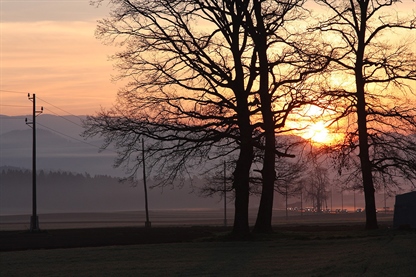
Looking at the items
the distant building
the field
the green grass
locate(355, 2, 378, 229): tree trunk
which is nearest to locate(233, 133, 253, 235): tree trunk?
the field

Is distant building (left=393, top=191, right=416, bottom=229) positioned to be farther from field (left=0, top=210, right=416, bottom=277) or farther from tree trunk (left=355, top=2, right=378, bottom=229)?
field (left=0, top=210, right=416, bottom=277)

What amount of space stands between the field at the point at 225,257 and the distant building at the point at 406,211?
19.7 feet

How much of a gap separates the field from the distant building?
19.7 feet

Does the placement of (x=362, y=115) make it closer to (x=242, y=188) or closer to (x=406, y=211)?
(x=406, y=211)

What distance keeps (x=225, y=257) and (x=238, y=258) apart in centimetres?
78

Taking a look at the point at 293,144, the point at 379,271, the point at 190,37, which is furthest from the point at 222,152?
A: the point at 379,271

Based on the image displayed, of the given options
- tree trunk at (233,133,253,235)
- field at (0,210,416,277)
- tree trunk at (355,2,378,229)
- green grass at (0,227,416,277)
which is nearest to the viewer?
green grass at (0,227,416,277)

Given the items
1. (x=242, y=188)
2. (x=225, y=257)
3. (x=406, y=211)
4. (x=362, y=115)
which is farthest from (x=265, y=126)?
(x=406, y=211)

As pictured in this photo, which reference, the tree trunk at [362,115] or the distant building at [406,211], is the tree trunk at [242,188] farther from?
the distant building at [406,211]

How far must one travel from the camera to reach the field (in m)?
27.2

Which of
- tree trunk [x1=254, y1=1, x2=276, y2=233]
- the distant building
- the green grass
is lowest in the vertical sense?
the green grass

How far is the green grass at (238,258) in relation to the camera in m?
26.9

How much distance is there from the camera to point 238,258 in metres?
32.3

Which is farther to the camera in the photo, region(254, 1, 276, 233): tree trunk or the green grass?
region(254, 1, 276, 233): tree trunk
